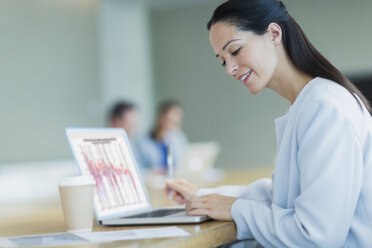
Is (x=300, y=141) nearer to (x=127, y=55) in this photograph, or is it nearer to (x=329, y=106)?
(x=329, y=106)

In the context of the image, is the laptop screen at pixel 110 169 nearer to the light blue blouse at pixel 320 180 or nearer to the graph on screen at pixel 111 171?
the graph on screen at pixel 111 171

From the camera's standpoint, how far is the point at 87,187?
132 cm

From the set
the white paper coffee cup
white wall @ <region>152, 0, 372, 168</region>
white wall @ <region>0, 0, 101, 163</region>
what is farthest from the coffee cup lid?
white wall @ <region>152, 0, 372, 168</region>

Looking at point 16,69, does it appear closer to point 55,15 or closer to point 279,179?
point 55,15

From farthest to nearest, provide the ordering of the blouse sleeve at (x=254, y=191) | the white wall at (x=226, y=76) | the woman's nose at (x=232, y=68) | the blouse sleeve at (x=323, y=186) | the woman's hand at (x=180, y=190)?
the white wall at (x=226, y=76), the woman's hand at (x=180, y=190), the blouse sleeve at (x=254, y=191), the woman's nose at (x=232, y=68), the blouse sleeve at (x=323, y=186)

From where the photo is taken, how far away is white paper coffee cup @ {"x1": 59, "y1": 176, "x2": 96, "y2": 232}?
131cm

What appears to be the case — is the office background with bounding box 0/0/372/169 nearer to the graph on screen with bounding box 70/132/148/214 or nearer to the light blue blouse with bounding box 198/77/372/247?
the graph on screen with bounding box 70/132/148/214

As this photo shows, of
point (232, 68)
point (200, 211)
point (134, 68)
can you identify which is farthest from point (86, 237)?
point (134, 68)

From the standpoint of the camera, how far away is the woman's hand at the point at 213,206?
1418mm

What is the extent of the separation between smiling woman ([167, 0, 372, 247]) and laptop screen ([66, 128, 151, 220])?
24cm

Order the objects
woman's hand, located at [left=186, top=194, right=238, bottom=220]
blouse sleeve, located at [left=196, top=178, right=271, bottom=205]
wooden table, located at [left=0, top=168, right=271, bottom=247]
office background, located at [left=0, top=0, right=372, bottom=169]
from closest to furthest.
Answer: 1. wooden table, located at [left=0, top=168, right=271, bottom=247]
2. woman's hand, located at [left=186, top=194, right=238, bottom=220]
3. blouse sleeve, located at [left=196, top=178, right=271, bottom=205]
4. office background, located at [left=0, top=0, right=372, bottom=169]

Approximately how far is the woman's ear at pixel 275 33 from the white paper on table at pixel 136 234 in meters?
0.57

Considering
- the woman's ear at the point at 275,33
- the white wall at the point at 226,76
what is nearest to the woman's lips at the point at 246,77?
the woman's ear at the point at 275,33

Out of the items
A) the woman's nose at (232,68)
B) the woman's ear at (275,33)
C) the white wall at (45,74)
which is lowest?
the woman's nose at (232,68)
